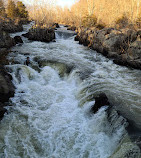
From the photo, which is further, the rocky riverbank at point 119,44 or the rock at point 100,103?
the rocky riverbank at point 119,44

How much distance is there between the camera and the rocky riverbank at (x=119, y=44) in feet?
29.7

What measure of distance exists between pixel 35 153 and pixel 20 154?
385 mm

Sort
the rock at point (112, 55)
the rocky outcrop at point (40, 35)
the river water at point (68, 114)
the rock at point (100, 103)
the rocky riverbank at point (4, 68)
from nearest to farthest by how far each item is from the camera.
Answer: the river water at point (68, 114) < the rock at point (100, 103) < the rocky riverbank at point (4, 68) < the rock at point (112, 55) < the rocky outcrop at point (40, 35)

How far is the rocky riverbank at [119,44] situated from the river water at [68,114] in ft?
A: 3.75

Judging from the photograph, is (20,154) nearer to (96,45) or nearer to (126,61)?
(126,61)

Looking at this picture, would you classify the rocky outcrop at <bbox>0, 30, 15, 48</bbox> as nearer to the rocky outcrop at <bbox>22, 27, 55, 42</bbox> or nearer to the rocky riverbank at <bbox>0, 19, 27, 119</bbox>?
the rocky riverbank at <bbox>0, 19, 27, 119</bbox>

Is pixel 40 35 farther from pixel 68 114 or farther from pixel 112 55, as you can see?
pixel 68 114

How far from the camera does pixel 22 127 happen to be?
13.9 feet

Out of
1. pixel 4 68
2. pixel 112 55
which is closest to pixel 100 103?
pixel 4 68

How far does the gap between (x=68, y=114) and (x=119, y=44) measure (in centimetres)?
806

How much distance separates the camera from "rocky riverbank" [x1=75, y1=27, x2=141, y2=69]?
904 cm

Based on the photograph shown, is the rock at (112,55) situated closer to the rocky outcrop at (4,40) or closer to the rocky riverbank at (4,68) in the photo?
the rocky riverbank at (4,68)

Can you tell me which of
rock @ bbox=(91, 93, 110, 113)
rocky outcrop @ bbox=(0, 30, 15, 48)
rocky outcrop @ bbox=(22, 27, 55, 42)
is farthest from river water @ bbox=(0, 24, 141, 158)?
rocky outcrop @ bbox=(22, 27, 55, 42)

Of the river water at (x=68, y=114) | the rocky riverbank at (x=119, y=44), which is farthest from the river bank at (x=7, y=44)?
the rocky riverbank at (x=119, y=44)
